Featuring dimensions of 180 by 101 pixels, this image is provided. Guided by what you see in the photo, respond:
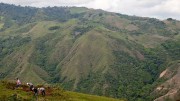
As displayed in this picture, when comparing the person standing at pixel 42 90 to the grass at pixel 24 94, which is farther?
the person standing at pixel 42 90

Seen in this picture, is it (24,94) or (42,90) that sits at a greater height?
(42,90)

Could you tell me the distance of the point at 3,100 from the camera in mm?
71250

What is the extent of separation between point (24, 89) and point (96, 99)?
17753 millimetres

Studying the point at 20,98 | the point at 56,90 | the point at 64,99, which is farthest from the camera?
the point at 56,90

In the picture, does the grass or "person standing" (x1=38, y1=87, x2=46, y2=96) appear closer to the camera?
the grass

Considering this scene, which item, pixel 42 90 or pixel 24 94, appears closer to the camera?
pixel 42 90

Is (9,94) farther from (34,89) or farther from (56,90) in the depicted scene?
(56,90)

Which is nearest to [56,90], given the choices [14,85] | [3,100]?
[14,85]

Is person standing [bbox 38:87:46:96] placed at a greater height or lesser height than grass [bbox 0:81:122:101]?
greater

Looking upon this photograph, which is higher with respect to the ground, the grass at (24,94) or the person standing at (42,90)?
the person standing at (42,90)

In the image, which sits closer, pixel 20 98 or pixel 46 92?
pixel 20 98

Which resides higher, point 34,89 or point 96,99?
point 34,89

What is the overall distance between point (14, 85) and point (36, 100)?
12.9 m

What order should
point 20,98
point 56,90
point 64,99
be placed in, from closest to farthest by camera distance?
point 20,98, point 64,99, point 56,90
